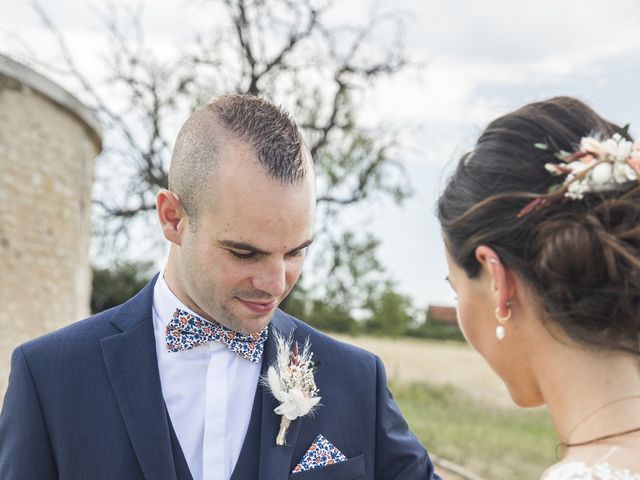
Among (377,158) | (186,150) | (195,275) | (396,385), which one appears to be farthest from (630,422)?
(396,385)

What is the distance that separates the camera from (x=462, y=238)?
6.47ft

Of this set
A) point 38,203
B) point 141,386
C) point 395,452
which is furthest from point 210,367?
point 38,203

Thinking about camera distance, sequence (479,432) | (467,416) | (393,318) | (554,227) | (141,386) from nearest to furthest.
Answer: (554,227) → (141,386) → (479,432) → (467,416) → (393,318)

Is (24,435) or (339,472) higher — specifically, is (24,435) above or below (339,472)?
above

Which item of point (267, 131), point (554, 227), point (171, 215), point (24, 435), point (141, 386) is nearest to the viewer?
point (554, 227)

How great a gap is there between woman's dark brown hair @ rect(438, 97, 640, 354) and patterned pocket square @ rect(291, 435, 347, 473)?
3.03 ft

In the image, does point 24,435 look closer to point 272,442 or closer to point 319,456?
point 272,442

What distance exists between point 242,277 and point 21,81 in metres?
7.77

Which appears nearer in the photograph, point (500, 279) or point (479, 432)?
point (500, 279)

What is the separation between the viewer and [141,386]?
252cm

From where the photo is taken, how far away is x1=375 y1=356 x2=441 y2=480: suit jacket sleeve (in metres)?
2.73

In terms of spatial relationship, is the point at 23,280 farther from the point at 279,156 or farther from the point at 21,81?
the point at 279,156

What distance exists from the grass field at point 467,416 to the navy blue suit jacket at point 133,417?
25.9ft

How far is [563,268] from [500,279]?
16 centimetres
